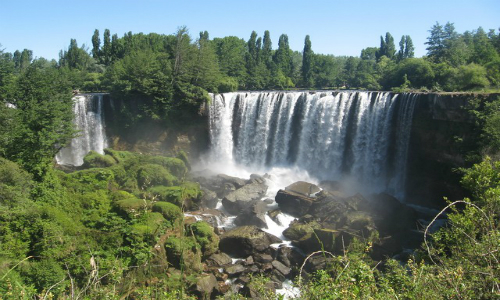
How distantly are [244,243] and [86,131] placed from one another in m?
21.4

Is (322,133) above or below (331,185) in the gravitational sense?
above

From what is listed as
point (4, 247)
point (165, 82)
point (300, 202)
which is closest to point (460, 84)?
point (300, 202)

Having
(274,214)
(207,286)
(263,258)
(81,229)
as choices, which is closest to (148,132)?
(274,214)

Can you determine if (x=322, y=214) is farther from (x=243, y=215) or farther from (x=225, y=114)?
(x=225, y=114)

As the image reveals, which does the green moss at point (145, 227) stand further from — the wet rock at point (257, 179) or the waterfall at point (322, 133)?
the waterfall at point (322, 133)

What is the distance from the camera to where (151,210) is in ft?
58.1

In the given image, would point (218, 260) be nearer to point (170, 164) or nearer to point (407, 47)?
point (170, 164)

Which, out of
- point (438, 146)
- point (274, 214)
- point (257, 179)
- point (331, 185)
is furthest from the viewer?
point (257, 179)

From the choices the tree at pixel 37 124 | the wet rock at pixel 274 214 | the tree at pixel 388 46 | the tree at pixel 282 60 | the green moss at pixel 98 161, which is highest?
the tree at pixel 388 46

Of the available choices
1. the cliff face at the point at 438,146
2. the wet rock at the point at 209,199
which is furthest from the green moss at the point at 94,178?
the cliff face at the point at 438,146

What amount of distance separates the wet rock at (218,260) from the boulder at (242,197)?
19.9 feet

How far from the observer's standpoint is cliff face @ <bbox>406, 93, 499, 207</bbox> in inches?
914

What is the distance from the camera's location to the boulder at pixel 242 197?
23875 millimetres

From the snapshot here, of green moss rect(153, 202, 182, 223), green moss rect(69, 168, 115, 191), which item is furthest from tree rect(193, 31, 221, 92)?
green moss rect(153, 202, 182, 223)
